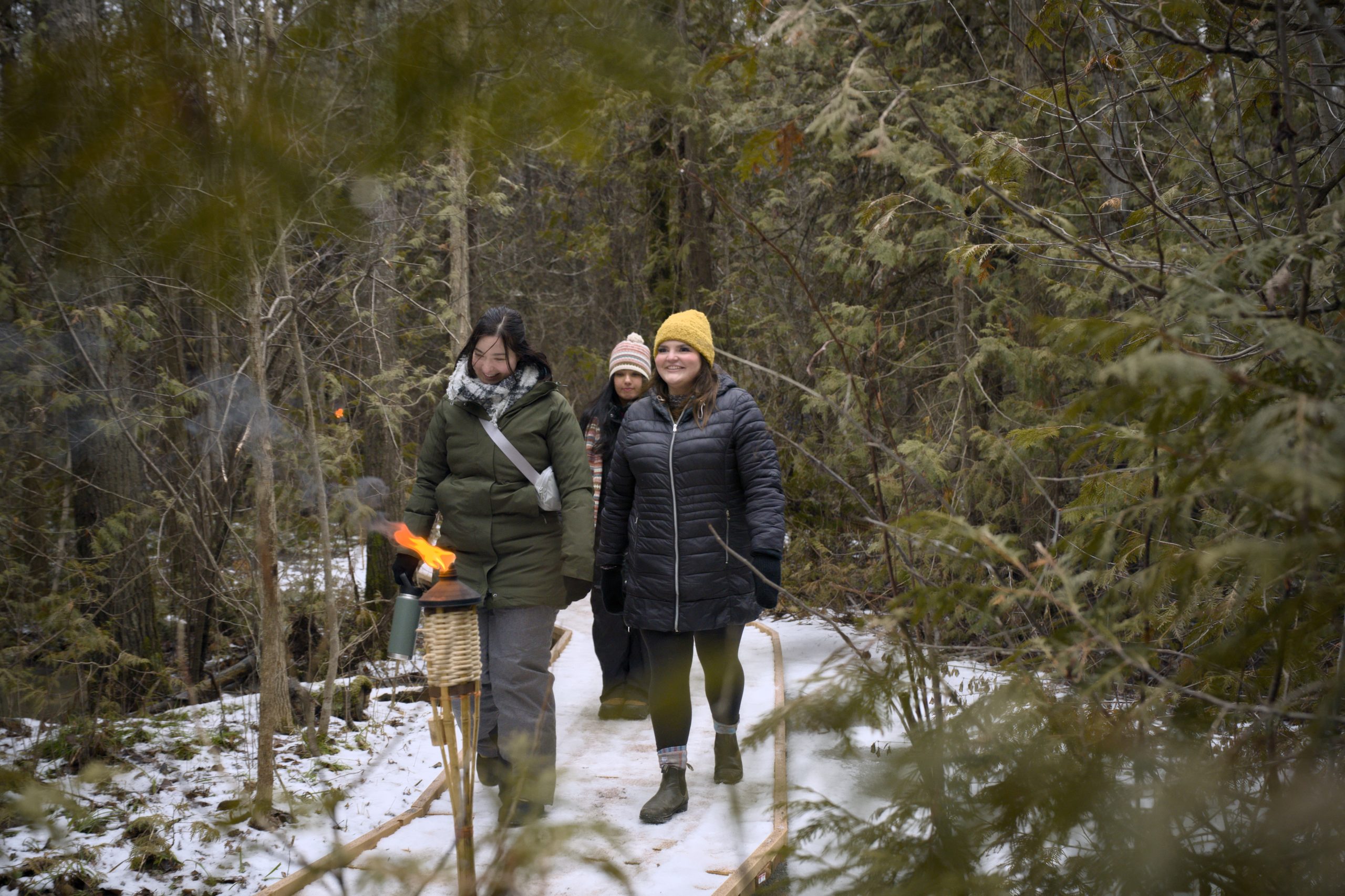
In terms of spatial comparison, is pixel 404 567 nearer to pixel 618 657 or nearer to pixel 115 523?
pixel 618 657

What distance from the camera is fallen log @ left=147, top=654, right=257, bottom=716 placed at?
249 inches

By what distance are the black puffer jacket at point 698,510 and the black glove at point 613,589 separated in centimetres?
17

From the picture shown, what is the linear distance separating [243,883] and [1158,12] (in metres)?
4.21

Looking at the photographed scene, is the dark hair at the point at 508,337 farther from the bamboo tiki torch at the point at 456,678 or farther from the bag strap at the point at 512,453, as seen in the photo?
the bamboo tiki torch at the point at 456,678

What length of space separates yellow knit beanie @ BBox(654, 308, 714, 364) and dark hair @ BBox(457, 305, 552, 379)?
541 mm

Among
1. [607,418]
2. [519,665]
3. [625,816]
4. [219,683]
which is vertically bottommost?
[219,683]

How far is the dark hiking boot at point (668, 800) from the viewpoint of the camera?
12.5ft

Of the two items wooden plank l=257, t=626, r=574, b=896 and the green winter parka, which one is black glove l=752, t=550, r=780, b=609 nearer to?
the green winter parka

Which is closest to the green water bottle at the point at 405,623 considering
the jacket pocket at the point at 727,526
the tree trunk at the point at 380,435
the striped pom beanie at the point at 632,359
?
the jacket pocket at the point at 727,526

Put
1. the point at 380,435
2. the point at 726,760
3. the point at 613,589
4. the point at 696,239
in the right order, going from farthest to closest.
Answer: the point at 696,239 < the point at 380,435 < the point at 613,589 < the point at 726,760

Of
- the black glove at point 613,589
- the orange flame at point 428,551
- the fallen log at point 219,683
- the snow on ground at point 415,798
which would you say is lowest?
the fallen log at point 219,683

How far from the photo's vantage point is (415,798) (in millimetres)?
4656

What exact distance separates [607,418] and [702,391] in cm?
145

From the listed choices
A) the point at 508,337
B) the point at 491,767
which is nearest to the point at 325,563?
the point at 491,767
